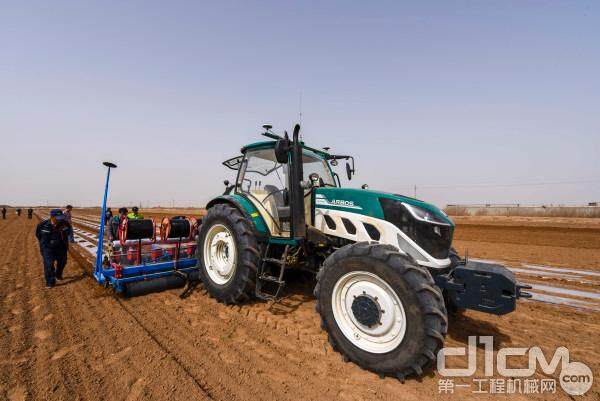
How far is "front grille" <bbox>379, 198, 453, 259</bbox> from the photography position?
Result: 2.92 metres

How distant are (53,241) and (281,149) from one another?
17.9ft

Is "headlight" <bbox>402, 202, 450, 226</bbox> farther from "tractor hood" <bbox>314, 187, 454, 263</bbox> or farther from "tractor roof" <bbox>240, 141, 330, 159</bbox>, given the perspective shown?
"tractor roof" <bbox>240, 141, 330, 159</bbox>

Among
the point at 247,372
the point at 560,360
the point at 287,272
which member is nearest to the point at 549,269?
the point at 560,360

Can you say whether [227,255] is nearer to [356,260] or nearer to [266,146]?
[266,146]

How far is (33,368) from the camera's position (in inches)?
104

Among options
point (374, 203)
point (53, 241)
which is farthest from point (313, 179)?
point (53, 241)

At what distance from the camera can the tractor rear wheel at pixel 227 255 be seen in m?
3.94

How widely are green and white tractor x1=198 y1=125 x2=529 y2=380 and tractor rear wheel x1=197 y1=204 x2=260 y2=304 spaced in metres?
0.02

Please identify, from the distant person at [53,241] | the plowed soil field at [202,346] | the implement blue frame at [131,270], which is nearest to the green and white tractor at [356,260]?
the plowed soil field at [202,346]

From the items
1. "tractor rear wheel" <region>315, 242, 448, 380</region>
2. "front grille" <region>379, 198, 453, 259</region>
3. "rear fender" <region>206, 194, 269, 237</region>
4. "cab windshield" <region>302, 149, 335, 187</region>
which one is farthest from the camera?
"cab windshield" <region>302, 149, 335, 187</region>

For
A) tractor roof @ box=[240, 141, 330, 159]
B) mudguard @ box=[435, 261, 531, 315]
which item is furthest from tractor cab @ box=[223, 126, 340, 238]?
mudguard @ box=[435, 261, 531, 315]

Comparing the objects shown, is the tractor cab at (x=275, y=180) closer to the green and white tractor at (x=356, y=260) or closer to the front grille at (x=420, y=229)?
the green and white tractor at (x=356, y=260)

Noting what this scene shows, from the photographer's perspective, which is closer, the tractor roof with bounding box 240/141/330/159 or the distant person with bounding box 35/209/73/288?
the tractor roof with bounding box 240/141/330/159

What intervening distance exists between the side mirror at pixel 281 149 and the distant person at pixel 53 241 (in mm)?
4985
